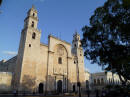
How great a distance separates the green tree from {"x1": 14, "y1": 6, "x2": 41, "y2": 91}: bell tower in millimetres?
13589

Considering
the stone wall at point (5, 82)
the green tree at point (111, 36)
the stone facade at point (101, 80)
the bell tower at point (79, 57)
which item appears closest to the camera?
the green tree at point (111, 36)

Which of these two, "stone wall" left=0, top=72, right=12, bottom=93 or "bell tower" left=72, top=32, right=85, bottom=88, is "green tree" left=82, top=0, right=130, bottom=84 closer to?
"stone wall" left=0, top=72, right=12, bottom=93

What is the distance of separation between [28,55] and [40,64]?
154 inches

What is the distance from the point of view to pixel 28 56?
2580cm

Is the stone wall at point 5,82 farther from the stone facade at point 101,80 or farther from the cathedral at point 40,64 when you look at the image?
the stone facade at point 101,80

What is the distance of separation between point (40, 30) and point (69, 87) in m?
18.2

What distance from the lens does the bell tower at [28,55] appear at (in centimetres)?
2400

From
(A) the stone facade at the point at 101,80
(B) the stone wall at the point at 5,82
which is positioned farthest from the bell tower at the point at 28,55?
(A) the stone facade at the point at 101,80

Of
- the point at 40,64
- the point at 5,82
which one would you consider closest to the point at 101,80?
the point at 40,64

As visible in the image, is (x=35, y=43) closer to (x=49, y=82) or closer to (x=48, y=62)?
(x=48, y=62)

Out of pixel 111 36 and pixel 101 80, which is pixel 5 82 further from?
pixel 101 80

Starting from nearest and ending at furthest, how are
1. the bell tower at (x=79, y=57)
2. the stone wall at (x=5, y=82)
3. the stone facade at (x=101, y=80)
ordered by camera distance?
the stone wall at (x=5, y=82) → the bell tower at (x=79, y=57) → the stone facade at (x=101, y=80)

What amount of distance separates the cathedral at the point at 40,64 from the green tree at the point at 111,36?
8002 millimetres

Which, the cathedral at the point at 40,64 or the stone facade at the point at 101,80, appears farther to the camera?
the stone facade at the point at 101,80
